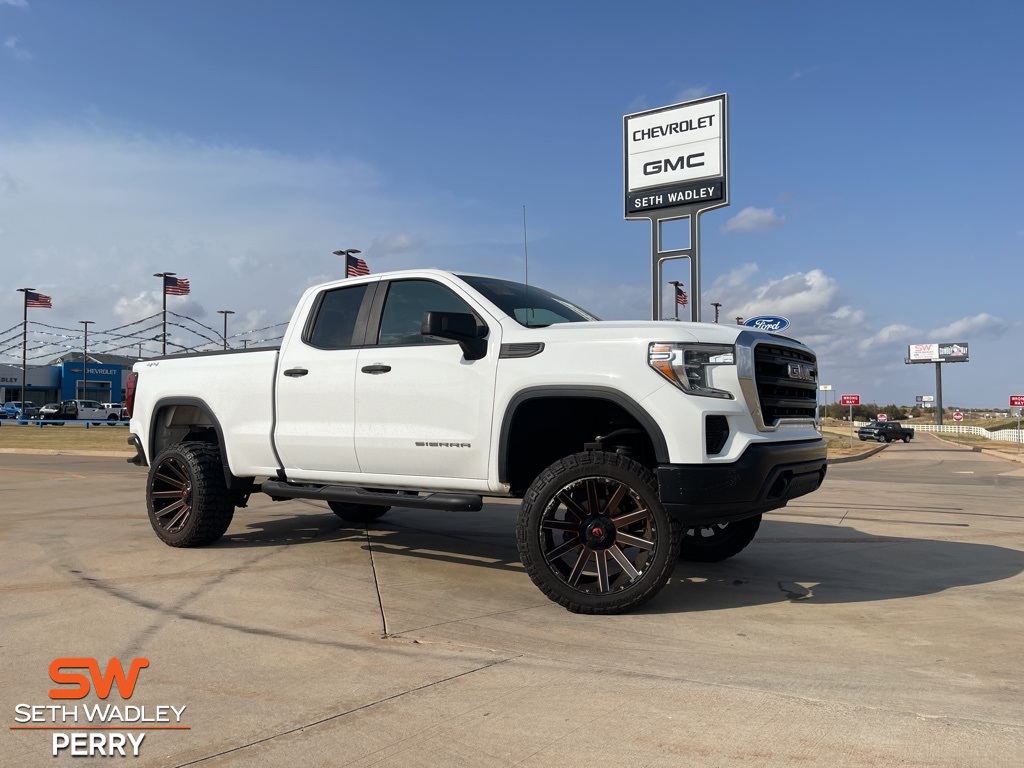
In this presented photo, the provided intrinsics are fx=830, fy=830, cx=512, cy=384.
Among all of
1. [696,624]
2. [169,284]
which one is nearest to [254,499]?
[696,624]

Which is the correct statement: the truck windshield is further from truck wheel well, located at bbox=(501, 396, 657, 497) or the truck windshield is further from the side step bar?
the side step bar

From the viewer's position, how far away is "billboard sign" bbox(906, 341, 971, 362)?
121m

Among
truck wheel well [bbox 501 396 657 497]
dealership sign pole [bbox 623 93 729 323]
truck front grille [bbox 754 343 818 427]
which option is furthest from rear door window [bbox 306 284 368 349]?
dealership sign pole [bbox 623 93 729 323]

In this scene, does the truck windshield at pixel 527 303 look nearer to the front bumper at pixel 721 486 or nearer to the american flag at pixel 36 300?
the front bumper at pixel 721 486

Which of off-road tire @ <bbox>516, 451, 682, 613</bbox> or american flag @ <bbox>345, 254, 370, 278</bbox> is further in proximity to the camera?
american flag @ <bbox>345, 254, 370, 278</bbox>

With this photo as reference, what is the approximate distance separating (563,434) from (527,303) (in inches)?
38.4

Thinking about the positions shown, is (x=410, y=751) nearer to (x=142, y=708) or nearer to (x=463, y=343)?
(x=142, y=708)

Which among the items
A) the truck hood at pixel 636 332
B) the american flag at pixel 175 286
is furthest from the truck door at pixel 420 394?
the american flag at pixel 175 286

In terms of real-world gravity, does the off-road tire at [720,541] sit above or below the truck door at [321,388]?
below

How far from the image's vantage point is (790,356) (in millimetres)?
5367

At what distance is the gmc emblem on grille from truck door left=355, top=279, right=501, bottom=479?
1.91 m

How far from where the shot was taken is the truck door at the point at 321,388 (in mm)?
6023

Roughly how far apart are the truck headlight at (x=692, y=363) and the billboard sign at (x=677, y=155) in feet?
50.7

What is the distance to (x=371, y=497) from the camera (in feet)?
19.0
